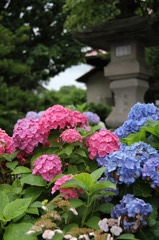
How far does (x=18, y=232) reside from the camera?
1729mm

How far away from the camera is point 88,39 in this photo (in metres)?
8.62

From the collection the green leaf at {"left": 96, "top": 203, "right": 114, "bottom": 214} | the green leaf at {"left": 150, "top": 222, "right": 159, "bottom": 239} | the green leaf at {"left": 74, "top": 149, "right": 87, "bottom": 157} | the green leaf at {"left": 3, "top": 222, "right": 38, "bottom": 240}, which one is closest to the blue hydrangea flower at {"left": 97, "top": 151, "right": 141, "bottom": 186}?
the green leaf at {"left": 96, "top": 203, "right": 114, "bottom": 214}

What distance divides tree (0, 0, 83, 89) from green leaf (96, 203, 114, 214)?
31.4ft

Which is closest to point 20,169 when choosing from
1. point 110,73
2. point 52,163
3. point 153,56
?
point 52,163

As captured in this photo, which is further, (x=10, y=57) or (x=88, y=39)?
(x=10, y=57)

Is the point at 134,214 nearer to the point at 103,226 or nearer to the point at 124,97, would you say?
the point at 103,226

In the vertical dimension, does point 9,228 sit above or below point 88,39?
above

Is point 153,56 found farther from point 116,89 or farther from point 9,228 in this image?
point 9,228

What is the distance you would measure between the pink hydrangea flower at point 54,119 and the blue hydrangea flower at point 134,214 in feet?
2.25

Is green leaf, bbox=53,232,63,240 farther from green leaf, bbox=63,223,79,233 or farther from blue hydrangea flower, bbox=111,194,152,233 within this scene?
blue hydrangea flower, bbox=111,194,152,233

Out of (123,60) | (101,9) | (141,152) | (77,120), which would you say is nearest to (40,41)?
(101,9)

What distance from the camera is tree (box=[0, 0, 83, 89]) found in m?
11.5

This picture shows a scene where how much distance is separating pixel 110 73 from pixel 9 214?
23.0 feet

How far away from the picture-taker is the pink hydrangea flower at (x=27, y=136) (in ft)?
7.39
